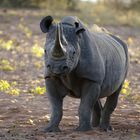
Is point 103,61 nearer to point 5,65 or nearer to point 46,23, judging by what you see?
point 46,23

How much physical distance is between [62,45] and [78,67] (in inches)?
21.7

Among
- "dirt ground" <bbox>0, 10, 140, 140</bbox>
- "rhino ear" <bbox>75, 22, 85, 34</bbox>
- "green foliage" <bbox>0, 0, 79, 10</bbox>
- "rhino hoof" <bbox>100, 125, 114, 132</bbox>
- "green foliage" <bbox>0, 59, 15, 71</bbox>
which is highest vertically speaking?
"green foliage" <bbox>0, 0, 79, 10</bbox>

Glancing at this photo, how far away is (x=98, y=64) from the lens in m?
8.32

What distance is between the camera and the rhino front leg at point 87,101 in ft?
27.1

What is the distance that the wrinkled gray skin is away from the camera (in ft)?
25.2

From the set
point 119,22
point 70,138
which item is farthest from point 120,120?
point 119,22

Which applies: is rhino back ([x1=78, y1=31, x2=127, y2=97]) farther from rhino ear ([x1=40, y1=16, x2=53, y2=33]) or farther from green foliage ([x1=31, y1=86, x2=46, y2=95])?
green foliage ([x1=31, y1=86, x2=46, y2=95])

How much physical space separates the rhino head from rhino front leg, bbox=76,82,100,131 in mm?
455

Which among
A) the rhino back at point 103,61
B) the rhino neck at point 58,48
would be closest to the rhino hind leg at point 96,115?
the rhino back at point 103,61

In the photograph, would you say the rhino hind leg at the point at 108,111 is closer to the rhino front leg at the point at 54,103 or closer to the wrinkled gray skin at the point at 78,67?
the wrinkled gray skin at the point at 78,67

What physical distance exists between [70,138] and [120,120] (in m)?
2.21

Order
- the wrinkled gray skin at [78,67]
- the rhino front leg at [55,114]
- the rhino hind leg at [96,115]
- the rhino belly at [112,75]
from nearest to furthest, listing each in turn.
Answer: the wrinkled gray skin at [78,67] → the rhino front leg at [55,114] → the rhino belly at [112,75] → the rhino hind leg at [96,115]

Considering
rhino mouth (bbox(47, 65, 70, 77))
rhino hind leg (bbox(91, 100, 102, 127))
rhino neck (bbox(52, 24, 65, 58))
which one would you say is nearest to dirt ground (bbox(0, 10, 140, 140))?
rhino hind leg (bbox(91, 100, 102, 127))

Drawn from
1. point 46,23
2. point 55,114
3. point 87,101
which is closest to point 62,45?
point 46,23
